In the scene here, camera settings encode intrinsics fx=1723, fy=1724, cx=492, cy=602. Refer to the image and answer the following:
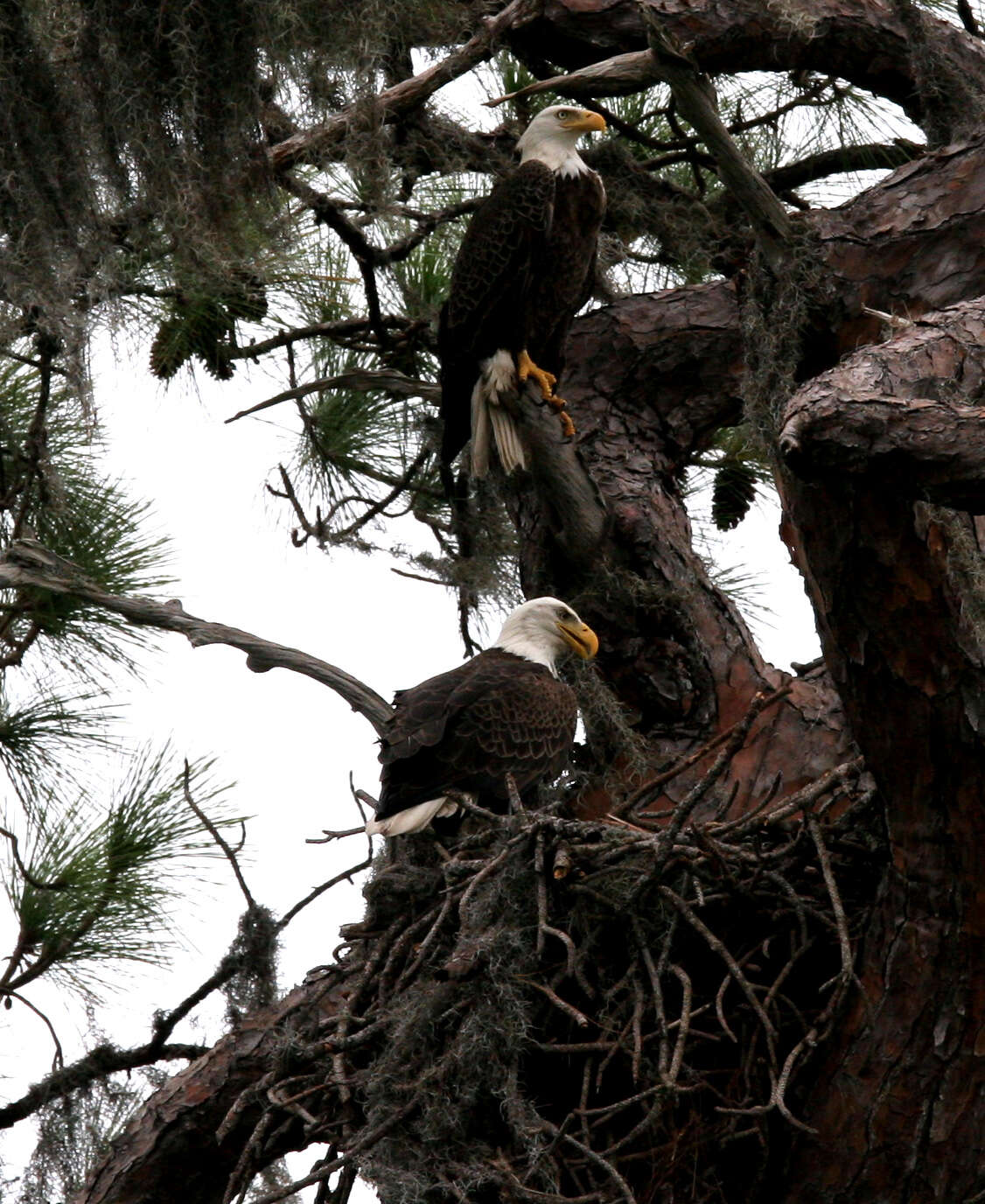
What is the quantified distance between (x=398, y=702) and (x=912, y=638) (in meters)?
1.95

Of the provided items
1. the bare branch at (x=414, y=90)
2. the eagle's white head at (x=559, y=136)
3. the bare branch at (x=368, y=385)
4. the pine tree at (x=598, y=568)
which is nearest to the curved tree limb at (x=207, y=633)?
the pine tree at (x=598, y=568)

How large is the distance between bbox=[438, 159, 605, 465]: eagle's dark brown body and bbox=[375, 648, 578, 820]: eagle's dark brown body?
0.84 meters

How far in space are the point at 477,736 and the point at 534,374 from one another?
1.09 m

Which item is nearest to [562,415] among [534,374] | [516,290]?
[534,374]

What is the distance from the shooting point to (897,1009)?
284cm

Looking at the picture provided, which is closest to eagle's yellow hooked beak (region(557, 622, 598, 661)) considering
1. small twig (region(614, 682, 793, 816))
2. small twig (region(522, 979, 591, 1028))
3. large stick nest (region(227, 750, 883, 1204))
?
small twig (region(614, 682, 793, 816))

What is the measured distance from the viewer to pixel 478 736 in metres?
4.03

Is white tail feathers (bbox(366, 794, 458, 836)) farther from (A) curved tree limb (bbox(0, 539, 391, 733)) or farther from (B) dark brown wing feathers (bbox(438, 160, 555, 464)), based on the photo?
(B) dark brown wing feathers (bbox(438, 160, 555, 464))

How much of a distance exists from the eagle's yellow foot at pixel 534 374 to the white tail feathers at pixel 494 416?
0.06 ft

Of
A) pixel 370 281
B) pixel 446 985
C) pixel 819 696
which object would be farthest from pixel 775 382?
pixel 446 985

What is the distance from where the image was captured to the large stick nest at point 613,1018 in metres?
3.00

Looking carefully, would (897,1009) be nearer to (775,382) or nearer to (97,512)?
(775,382)

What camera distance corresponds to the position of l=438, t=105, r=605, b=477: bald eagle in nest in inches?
181

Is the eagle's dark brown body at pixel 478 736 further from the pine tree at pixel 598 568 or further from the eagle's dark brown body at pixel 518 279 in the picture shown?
the eagle's dark brown body at pixel 518 279
